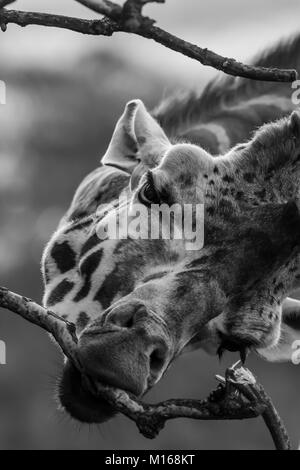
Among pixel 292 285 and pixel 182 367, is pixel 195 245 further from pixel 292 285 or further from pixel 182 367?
pixel 182 367

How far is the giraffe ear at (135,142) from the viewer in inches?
137

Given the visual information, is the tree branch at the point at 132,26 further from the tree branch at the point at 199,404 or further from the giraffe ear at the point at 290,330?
the giraffe ear at the point at 290,330

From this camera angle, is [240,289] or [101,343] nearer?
[101,343]

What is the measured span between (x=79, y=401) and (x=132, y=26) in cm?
93

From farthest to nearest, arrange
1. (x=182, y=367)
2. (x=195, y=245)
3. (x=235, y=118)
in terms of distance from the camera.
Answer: (x=182, y=367) → (x=235, y=118) → (x=195, y=245)

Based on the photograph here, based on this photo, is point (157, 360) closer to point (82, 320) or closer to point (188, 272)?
point (188, 272)

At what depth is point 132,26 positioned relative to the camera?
7.68ft

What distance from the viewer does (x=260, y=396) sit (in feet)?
7.80

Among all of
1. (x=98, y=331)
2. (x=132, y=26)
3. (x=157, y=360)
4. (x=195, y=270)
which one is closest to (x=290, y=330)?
(x=195, y=270)

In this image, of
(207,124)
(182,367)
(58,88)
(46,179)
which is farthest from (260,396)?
(58,88)

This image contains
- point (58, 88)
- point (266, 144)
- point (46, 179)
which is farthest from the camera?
point (58, 88)

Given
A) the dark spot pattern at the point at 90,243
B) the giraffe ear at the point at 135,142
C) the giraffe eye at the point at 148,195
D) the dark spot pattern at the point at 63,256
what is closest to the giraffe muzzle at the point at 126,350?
the giraffe eye at the point at 148,195

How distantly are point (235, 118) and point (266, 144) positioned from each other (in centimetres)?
143

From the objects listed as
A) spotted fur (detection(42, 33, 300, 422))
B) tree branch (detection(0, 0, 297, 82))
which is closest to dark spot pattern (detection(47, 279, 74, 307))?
spotted fur (detection(42, 33, 300, 422))
